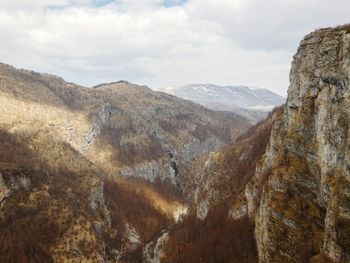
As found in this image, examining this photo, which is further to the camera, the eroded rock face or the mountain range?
the mountain range

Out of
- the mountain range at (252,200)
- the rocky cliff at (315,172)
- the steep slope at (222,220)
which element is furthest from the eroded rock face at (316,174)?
the steep slope at (222,220)

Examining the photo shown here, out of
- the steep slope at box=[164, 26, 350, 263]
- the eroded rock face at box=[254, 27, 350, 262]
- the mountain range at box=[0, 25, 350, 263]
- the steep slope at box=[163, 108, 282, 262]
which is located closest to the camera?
the eroded rock face at box=[254, 27, 350, 262]

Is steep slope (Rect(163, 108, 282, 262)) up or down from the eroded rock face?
down

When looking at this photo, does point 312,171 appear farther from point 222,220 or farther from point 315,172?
point 222,220

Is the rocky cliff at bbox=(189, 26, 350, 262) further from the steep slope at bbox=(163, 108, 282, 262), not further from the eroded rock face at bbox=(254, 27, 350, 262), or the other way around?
the steep slope at bbox=(163, 108, 282, 262)

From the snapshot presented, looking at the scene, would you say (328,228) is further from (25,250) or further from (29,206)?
(29,206)

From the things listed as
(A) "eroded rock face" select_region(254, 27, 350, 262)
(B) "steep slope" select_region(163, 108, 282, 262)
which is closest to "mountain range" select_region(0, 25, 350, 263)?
(A) "eroded rock face" select_region(254, 27, 350, 262)

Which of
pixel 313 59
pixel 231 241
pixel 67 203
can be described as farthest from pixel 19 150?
pixel 313 59

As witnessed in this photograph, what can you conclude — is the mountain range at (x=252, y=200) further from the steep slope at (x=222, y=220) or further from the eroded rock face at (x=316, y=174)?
the steep slope at (x=222, y=220)
